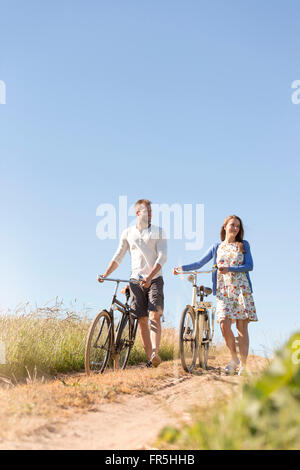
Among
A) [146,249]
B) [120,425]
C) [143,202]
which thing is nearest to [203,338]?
[146,249]

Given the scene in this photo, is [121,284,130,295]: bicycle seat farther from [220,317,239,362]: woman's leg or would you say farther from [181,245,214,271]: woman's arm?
[220,317,239,362]: woman's leg

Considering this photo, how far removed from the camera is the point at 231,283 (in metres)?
6.93

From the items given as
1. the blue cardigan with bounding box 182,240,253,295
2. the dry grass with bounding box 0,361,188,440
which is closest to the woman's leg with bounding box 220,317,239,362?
the blue cardigan with bounding box 182,240,253,295

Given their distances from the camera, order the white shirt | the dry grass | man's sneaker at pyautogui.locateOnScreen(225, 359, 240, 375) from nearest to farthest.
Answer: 1. the dry grass
2. man's sneaker at pyautogui.locateOnScreen(225, 359, 240, 375)
3. the white shirt

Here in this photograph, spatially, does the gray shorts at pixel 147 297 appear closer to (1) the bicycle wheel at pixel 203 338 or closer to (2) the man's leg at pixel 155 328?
(2) the man's leg at pixel 155 328

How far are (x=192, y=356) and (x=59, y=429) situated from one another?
382cm

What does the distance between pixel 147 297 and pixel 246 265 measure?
1575 millimetres

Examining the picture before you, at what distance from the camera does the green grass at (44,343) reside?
7859mm

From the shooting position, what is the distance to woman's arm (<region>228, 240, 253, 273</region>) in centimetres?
679

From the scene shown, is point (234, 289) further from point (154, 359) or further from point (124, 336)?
point (124, 336)

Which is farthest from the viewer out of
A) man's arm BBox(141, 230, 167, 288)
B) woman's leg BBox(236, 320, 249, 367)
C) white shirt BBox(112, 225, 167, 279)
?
white shirt BBox(112, 225, 167, 279)

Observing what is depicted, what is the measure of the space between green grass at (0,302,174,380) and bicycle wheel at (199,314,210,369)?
2.14 m
